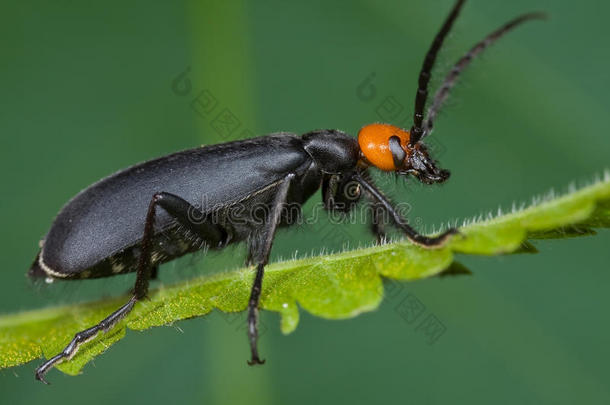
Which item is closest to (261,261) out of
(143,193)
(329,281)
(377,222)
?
(329,281)

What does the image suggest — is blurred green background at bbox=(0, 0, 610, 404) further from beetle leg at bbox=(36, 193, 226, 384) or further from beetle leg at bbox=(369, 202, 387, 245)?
beetle leg at bbox=(36, 193, 226, 384)

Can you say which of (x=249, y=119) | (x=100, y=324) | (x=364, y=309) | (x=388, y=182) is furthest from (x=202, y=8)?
(x=364, y=309)

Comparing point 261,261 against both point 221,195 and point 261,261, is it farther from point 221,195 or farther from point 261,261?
point 221,195

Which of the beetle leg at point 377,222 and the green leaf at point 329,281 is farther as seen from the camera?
the beetle leg at point 377,222

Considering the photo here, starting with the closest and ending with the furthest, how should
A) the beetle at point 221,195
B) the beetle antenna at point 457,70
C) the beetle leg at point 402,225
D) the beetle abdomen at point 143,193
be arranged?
the beetle leg at point 402,225 < the beetle antenna at point 457,70 < the beetle at point 221,195 < the beetle abdomen at point 143,193

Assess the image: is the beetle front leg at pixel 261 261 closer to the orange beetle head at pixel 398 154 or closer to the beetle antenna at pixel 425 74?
the orange beetle head at pixel 398 154

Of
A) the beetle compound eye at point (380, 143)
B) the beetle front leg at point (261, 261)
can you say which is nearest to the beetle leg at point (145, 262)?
the beetle front leg at point (261, 261)

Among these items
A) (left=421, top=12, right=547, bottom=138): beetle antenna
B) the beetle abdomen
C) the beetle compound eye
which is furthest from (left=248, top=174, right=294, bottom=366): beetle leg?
(left=421, top=12, right=547, bottom=138): beetle antenna
